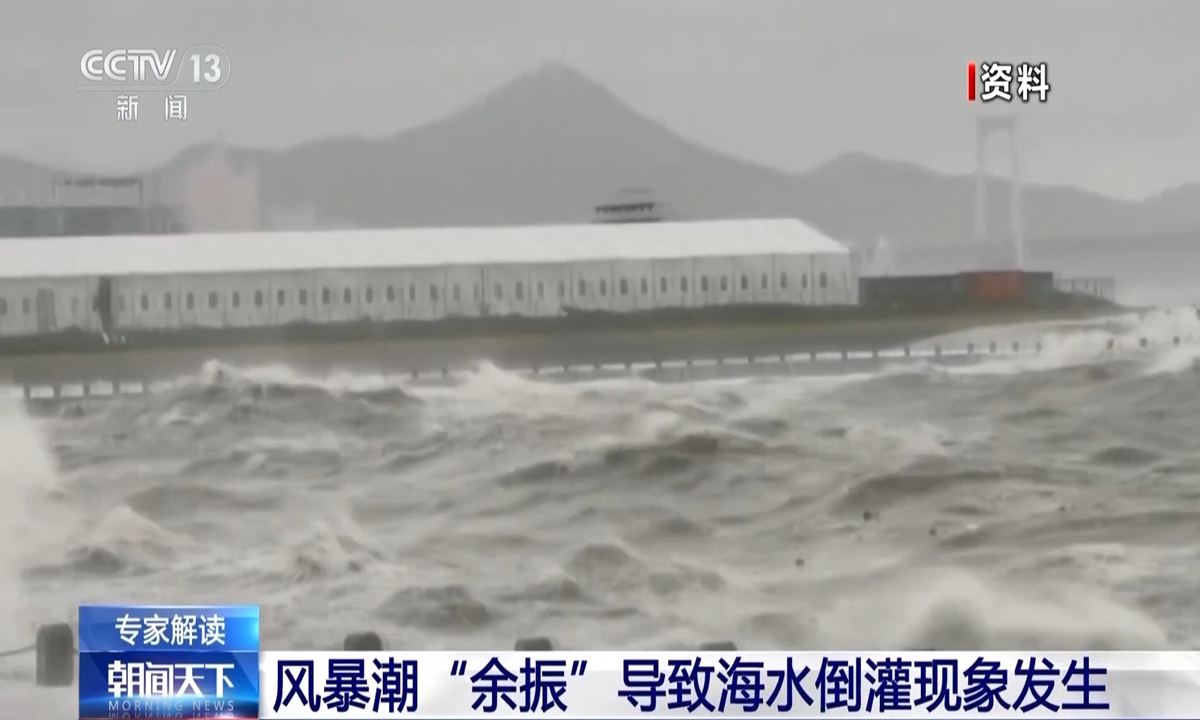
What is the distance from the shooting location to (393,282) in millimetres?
1532

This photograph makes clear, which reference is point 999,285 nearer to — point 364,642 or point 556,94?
point 556,94

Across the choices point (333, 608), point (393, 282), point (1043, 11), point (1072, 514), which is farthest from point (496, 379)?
point (1043, 11)

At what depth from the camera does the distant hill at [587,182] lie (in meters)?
1.51

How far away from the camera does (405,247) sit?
153cm

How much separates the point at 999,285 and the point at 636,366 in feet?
1.91

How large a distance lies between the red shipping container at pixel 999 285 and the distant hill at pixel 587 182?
0.07 meters

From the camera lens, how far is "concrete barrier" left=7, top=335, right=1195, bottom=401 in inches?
60.0

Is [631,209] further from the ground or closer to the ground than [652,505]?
further from the ground

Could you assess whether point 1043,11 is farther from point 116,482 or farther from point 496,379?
point 116,482

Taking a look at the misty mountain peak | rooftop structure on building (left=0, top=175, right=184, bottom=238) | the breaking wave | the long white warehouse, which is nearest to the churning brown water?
the breaking wave

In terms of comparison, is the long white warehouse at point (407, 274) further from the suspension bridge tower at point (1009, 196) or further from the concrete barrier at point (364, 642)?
the concrete barrier at point (364, 642)

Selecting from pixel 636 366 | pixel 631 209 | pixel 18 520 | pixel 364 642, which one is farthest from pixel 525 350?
pixel 18 520
